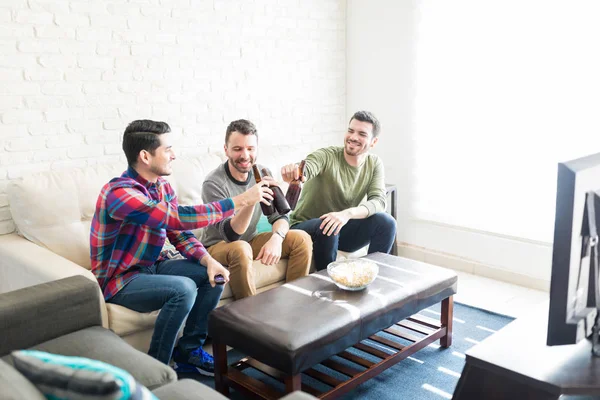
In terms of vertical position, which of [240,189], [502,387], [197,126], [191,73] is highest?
[191,73]

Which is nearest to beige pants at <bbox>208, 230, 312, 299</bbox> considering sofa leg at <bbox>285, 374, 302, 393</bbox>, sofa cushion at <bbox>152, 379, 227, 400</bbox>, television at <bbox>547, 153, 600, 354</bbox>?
sofa leg at <bbox>285, 374, 302, 393</bbox>

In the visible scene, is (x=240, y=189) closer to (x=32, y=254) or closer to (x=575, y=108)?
(x=32, y=254)

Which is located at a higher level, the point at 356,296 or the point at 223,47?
the point at 223,47

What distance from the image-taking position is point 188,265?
8.35 feet

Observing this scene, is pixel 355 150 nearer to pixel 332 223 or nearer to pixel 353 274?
pixel 332 223

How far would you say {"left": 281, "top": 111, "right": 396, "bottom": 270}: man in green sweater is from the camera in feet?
10.2

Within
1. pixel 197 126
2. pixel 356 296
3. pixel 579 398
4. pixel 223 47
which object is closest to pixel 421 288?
pixel 356 296

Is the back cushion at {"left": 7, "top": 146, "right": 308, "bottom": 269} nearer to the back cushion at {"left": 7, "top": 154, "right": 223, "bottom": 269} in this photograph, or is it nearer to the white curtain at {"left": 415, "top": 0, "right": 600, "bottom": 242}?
the back cushion at {"left": 7, "top": 154, "right": 223, "bottom": 269}

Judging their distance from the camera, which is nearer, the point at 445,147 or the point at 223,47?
the point at 223,47

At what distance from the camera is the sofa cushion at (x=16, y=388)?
109cm

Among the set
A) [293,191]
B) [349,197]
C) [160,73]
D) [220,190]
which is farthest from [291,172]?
[160,73]

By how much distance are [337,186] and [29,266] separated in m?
1.57

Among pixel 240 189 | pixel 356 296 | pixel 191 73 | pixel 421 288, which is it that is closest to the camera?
pixel 356 296

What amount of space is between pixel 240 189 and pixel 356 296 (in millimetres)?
844
